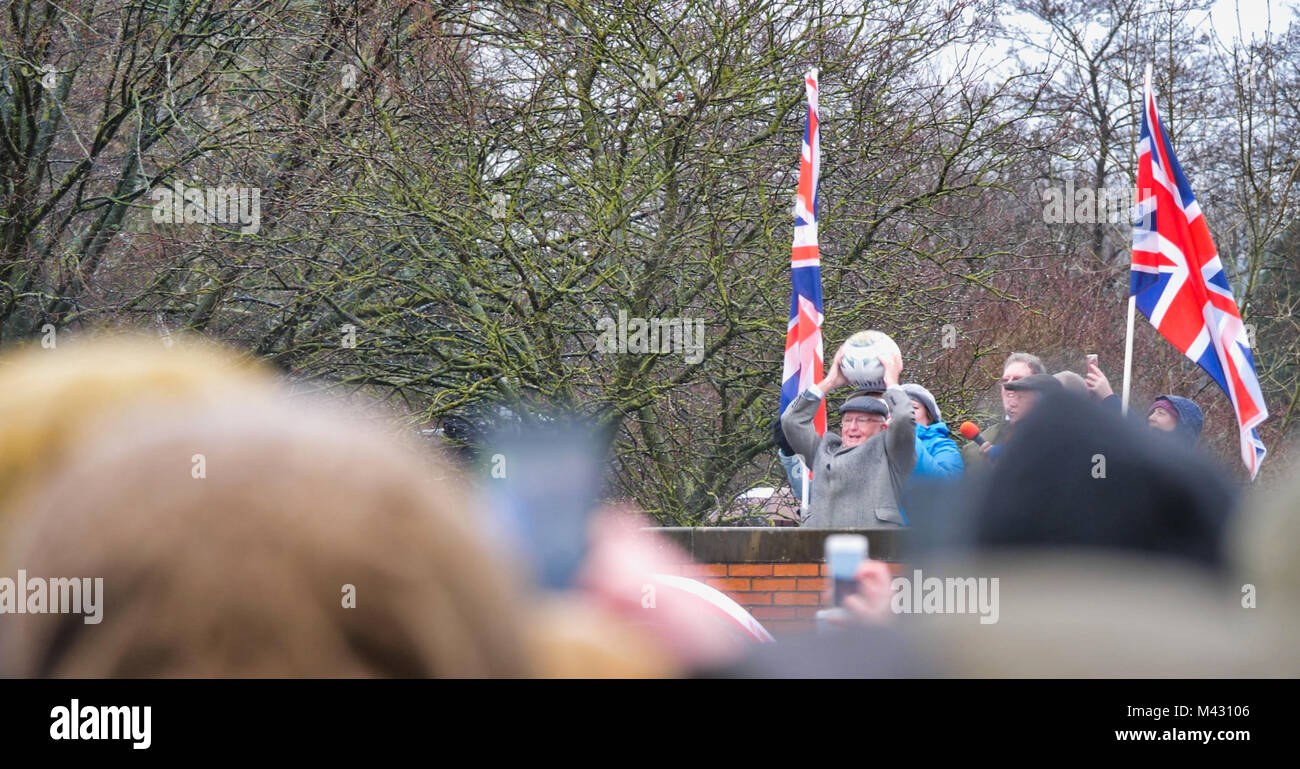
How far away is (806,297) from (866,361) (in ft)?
5.43

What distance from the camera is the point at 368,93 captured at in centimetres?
904

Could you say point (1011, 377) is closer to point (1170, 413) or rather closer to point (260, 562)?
point (1170, 413)

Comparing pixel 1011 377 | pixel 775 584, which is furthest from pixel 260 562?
pixel 775 584

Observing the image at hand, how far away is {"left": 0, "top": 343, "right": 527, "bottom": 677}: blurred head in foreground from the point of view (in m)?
0.91

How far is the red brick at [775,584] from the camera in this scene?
5.97 metres

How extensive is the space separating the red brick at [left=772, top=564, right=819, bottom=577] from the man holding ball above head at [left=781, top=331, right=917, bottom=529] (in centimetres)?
47

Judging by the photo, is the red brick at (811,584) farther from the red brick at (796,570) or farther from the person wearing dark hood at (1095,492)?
the person wearing dark hood at (1095,492)

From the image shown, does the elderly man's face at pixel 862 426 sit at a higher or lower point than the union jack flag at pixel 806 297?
lower

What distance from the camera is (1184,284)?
21.5 ft

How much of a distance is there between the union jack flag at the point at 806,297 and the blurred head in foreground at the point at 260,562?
227 inches

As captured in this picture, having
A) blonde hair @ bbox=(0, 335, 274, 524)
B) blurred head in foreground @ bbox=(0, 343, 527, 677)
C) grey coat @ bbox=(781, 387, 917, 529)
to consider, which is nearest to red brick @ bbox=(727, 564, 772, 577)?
grey coat @ bbox=(781, 387, 917, 529)

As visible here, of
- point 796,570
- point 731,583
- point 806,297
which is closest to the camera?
point 796,570

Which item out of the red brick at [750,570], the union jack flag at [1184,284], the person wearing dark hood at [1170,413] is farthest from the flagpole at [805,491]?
the union jack flag at [1184,284]
